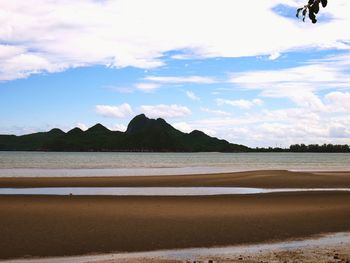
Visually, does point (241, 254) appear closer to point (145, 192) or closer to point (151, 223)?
point (151, 223)

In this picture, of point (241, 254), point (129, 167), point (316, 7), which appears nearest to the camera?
point (316, 7)

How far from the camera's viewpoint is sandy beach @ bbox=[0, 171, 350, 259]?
14.1m

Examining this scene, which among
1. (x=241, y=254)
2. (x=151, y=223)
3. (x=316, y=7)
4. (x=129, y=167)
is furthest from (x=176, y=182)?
(x=129, y=167)

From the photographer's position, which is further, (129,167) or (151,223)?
(129,167)

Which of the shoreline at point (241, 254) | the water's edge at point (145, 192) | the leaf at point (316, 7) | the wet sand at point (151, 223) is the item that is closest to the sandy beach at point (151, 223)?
the wet sand at point (151, 223)

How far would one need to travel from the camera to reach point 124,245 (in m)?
13.9

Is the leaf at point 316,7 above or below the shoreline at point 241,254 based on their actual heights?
above

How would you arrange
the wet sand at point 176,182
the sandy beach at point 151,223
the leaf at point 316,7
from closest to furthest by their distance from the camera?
1. the leaf at point 316,7
2. the sandy beach at point 151,223
3. the wet sand at point 176,182

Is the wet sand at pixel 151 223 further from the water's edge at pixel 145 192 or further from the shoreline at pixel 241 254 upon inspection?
the water's edge at pixel 145 192

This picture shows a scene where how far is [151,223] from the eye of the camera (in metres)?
17.7

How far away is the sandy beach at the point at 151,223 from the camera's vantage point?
14070 mm

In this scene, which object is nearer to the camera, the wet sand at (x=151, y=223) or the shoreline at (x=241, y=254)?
the shoreline at (x=241, y=254)

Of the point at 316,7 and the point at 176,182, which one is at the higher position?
the point at 316,7

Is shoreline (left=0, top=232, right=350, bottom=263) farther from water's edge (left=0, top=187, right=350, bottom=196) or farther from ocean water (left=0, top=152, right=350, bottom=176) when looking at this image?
ocean water (left=0, top=152, right=350, bottom=176)
